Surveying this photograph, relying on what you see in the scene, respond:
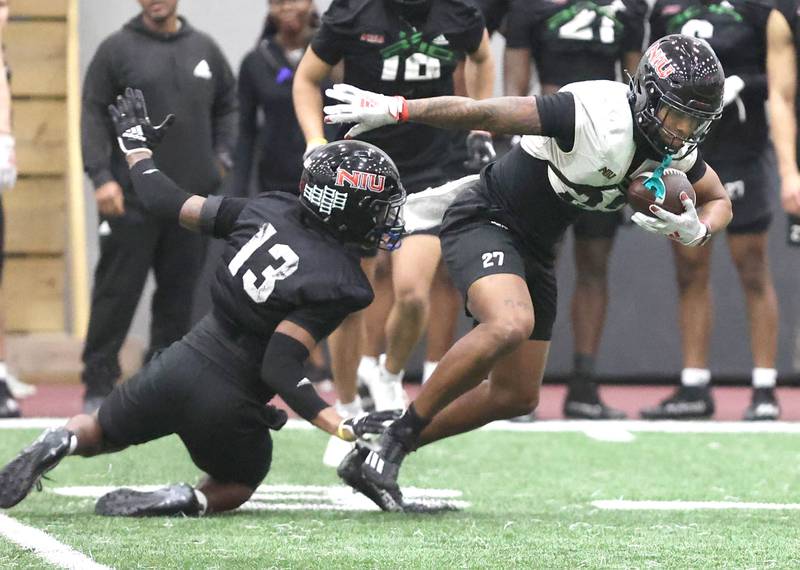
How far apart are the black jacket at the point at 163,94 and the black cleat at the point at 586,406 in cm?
195

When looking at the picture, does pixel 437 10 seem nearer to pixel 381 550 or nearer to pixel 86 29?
pixel 381 550

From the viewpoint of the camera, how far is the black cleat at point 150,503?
441 centimetres

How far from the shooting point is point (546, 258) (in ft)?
15.8

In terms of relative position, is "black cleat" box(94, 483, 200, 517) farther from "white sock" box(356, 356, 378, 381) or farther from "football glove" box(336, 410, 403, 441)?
"white sock" box(356, 356, 378, 381)

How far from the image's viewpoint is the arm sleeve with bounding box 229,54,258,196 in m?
7.95

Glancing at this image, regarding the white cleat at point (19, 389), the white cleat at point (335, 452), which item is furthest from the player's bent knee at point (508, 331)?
the white cleat at point (19, 389)

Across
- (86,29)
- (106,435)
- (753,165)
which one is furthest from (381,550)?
(86,29)

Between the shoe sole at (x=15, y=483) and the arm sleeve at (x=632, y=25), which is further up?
the arm sleeve at (x=632, y=25)

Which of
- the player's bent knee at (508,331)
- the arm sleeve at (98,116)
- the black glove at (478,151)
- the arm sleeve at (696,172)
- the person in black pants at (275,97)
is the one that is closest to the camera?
the player's bent knee at (508,331)

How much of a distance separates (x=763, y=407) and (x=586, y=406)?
2.65 feet

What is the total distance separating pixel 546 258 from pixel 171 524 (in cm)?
140

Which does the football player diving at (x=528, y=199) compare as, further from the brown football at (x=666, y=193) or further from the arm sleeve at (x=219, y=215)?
the arm sleeve at (x=219, y=215)

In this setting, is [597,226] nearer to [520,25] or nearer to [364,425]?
[520,25]

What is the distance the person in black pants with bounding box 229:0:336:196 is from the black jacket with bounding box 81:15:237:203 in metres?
0.69
